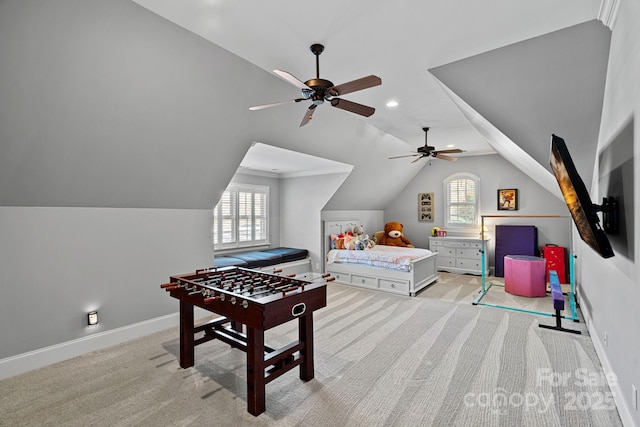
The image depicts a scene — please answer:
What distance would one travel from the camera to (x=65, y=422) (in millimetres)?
2053

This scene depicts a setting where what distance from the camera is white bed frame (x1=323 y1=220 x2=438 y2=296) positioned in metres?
5.05

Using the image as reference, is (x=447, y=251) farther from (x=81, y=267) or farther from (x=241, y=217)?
(x=81, y=267)

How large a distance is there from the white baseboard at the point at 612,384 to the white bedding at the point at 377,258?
2.31m

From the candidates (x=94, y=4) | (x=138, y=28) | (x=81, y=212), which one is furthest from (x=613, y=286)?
(x=81, y=212)

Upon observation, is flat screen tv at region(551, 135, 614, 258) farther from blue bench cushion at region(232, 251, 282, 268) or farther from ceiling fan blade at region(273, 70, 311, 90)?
blue bench cushion at region(232, 251, 282, 268)

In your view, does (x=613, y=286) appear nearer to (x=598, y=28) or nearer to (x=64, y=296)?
(x=598, y=28)

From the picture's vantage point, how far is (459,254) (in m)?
6.75

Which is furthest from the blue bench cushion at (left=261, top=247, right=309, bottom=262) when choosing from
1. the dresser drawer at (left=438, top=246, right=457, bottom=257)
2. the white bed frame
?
the dresser drawer at (left=438, top=246, right=457, bottom=257)

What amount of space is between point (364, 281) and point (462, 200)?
11.4 feet

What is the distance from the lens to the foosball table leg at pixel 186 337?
8.96 ft

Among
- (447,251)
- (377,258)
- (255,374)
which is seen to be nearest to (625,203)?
(255,374)

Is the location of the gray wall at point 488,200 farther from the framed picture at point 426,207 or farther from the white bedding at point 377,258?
the white bedding at point 377,258

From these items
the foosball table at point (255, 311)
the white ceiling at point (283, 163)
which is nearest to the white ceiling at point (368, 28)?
the white ceiling at point (283, 163)

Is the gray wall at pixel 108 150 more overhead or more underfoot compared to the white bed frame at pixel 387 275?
more overhead
